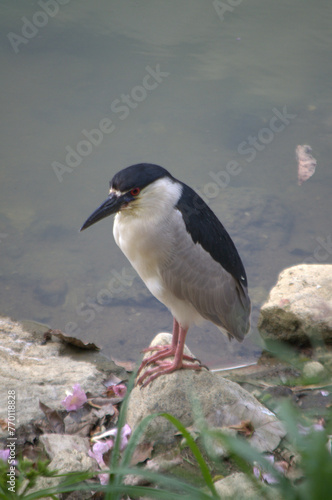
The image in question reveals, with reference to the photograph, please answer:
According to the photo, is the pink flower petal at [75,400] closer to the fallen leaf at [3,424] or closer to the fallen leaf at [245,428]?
the fallen leaf at [3,424]

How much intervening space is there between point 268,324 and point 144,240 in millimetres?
2010

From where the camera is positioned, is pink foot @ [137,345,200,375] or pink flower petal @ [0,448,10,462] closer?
pink flower petal @ [0,448,10,462]

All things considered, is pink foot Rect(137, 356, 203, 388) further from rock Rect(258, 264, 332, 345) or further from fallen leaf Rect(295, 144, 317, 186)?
fallen leaf Rect(295, 144, 317, 186)

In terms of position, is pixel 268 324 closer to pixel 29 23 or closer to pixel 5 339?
pixel 5 339

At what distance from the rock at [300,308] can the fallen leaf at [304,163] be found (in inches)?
134

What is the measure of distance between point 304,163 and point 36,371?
Answer: 6.11 meters

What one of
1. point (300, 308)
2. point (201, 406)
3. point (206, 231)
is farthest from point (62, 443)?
point (300, 308)

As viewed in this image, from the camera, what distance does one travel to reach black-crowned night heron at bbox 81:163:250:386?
302 cm

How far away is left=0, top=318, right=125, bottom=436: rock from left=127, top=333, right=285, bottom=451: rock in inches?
18.3

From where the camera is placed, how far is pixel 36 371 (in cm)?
352

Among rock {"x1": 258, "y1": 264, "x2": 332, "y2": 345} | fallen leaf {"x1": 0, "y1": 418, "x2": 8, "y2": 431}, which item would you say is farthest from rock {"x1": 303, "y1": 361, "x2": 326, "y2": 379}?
fallen leaf {"x1": 0, "y1": 418, "x2": 8, "y2": 431}

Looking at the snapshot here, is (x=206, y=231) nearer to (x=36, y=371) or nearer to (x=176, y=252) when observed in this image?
Answer: (x=176, y=252)

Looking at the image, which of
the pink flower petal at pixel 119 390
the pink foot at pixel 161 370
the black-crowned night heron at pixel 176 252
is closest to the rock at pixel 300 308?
the black-crowned night heron at pixel 176 252

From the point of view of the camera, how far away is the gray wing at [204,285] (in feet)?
10.5
